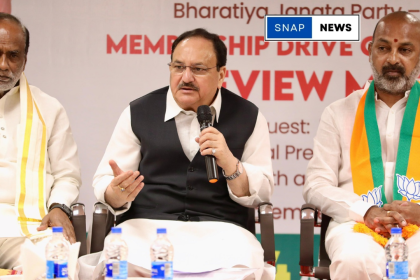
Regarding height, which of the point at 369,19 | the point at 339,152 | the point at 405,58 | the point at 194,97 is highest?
the point at 369,19

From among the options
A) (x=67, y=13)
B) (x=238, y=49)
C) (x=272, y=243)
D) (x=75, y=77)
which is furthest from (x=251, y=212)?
(x=67, y=13)

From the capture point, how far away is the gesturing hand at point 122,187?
9.97 feet

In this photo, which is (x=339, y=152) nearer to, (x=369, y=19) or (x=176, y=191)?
(x=176, y=191)

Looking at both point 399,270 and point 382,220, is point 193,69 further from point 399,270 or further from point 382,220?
point 399,270

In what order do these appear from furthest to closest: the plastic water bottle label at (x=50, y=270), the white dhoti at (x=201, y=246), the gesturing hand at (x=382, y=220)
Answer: the gesturing hand at (x=382, y=220) < the white dhoti at (x=201, y=246) < the plastic water bottle label at (x=50, y=270)

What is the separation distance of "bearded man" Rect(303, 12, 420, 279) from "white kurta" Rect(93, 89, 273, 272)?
391 mm

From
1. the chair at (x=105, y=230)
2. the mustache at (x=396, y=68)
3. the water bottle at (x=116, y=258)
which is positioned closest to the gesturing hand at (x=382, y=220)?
the chair at (x=105, y=230)

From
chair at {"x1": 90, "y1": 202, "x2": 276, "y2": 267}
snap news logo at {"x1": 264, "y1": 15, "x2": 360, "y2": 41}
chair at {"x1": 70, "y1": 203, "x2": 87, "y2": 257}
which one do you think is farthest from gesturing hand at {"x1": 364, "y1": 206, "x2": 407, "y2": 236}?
snap news logo at {"x1": 264, "y1": 15, "x2": 360, "y2": 41}

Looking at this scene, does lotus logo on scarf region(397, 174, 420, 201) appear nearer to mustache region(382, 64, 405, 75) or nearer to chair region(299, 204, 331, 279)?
chair region(299, 204, 331, 279)

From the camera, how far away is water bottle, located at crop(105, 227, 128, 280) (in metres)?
2.44

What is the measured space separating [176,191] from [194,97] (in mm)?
548

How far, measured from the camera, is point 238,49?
4660 mm

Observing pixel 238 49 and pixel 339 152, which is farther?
pixel 238 49

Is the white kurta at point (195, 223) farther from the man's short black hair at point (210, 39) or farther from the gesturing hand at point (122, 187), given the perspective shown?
the man's short black hair at point (210, 39)
